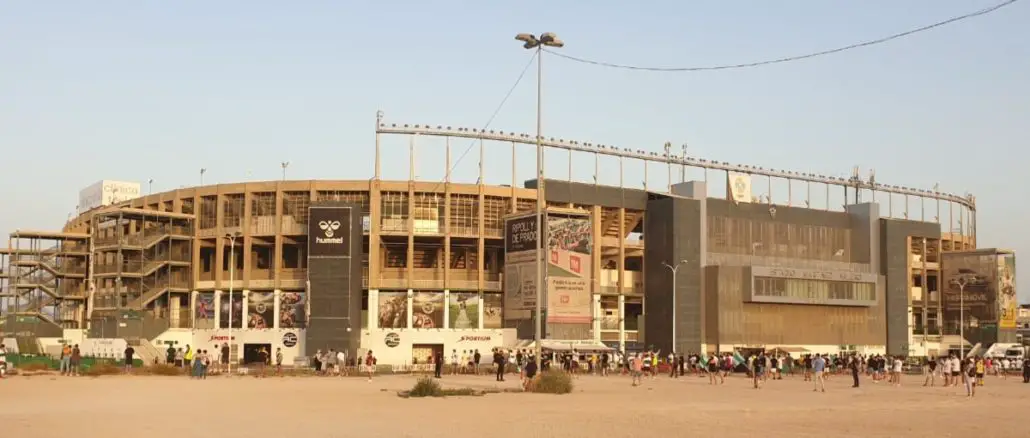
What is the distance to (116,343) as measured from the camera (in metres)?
76.8

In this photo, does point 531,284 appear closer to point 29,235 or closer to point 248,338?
point 248,338

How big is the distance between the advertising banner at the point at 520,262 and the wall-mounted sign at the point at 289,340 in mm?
16600

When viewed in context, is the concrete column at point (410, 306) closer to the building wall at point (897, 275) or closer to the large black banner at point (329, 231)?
the large black banner at point (329, 231)

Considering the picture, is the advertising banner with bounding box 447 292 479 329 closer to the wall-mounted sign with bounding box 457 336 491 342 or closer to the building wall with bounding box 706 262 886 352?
the wall-mounted sign with bounding box 457 336 491 342

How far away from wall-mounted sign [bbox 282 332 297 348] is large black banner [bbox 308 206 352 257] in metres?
6.44

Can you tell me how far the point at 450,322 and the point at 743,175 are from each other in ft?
116

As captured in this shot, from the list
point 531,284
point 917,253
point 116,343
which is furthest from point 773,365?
point 917,253

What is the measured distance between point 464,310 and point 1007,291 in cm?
6325

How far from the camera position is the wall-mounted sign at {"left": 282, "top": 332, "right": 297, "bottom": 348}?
278ft

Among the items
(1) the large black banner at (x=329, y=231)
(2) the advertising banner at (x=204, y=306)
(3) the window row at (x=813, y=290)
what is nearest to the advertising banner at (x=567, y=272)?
(1) the large black banner at (x=329, y=231)

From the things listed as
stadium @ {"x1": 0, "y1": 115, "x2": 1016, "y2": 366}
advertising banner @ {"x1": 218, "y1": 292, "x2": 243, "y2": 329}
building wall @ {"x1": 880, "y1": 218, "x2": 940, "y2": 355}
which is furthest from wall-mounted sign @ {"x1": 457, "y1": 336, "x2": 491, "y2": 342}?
building wall @ {"x1": 880, "y1": 218, "x2": 940, "y2": 355}

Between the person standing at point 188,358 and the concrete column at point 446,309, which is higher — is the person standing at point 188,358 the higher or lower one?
the lower one

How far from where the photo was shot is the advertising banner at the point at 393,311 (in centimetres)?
8994

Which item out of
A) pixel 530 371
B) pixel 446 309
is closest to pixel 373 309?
pixel 446 309
